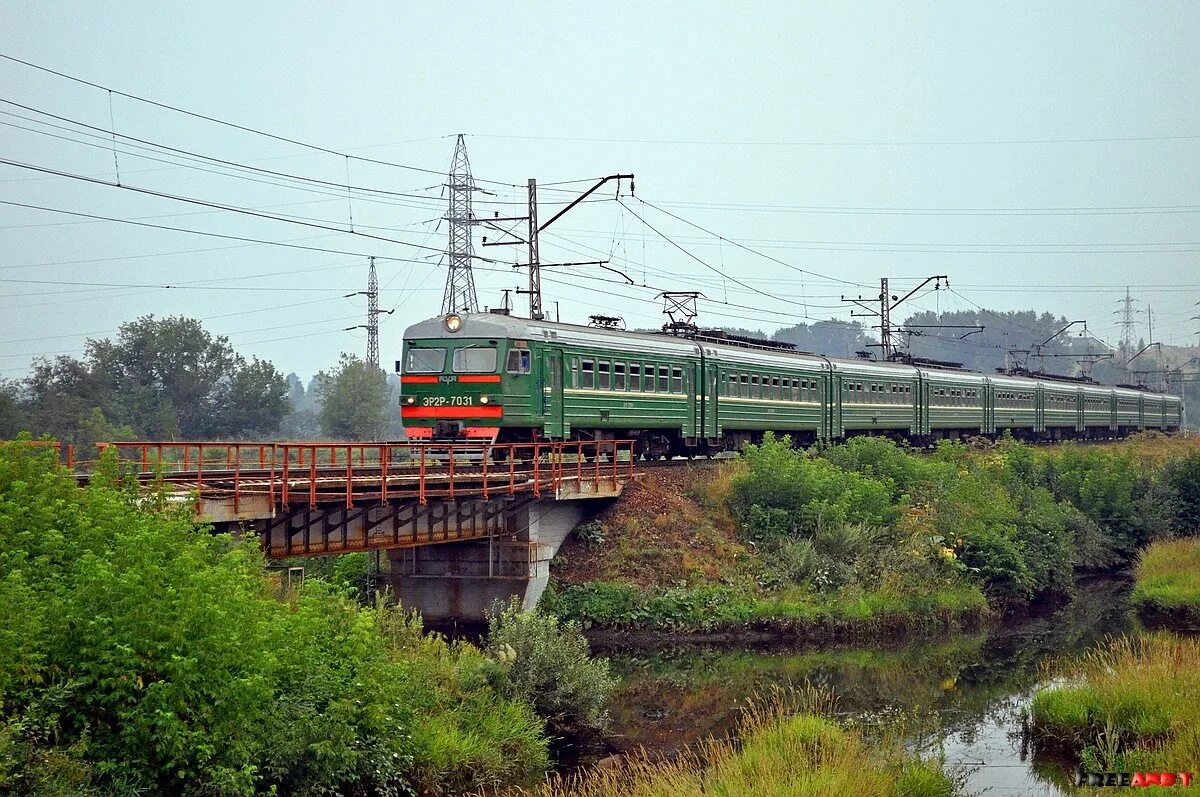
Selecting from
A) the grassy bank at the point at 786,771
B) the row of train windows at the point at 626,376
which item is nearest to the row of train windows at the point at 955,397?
the row of train windows at the point at 626,376

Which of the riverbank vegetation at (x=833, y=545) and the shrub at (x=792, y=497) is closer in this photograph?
the riverbank vegetation at (x=833, y=545)

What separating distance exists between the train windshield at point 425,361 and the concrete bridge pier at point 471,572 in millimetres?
3885

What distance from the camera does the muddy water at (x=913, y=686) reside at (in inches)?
744

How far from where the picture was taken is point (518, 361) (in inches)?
1072

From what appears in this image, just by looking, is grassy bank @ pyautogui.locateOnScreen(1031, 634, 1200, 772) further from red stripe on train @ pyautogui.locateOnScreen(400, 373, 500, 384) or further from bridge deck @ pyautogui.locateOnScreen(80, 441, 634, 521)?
red stripe on train @ pyautogui.locateOnScreen(400, 373, 500, 384)

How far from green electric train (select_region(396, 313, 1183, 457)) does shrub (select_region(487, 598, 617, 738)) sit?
7999 mm

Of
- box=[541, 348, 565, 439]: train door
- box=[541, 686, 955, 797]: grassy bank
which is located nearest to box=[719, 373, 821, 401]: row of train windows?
box=[541, 348, 565, 439]: train door

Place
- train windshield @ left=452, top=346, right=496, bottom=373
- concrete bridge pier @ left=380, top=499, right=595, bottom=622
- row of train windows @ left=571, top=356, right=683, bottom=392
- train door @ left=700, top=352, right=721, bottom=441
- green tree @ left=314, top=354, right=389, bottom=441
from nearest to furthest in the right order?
concrete bridge pier @ left=380, top=499, right=595, bottom=622, train windshield @ left=452, top=346, right=496, bottom=373, row of train windows @ left=571, top=356, right=683, bottom=392, train door @ left=700, top=352, right=721, bottom=441, green tree @ left=314, top=354, right=389, bottom=441

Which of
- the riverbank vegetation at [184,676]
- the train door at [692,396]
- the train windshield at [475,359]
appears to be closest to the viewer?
the riverbank vegetation at [184,676]

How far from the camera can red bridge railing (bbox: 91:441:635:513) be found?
18609 millimetres

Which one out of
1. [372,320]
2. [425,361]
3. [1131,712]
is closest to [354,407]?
[372,320]

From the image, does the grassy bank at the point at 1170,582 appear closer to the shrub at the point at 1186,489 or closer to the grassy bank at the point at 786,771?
the shrub at the point at 1186,489

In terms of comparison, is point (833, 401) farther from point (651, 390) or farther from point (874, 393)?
point (651, 390)

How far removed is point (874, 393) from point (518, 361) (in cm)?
2266
